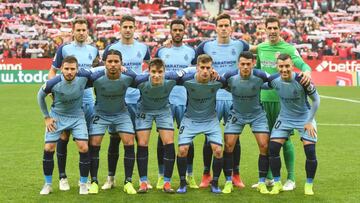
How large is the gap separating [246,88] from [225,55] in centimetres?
86

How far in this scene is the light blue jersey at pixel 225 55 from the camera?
10758 millimetres

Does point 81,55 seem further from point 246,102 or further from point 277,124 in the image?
point 277,124

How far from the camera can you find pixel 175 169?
40.1ft

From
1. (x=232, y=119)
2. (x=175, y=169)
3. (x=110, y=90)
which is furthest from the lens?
(x=175, y=169)

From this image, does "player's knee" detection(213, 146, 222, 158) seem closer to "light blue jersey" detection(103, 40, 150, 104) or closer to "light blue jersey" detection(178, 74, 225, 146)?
"light blue jersey" detection(178, 74, 225, 146)

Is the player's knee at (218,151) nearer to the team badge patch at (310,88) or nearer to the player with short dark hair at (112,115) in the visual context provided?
the player with short dark hair at (112,115)

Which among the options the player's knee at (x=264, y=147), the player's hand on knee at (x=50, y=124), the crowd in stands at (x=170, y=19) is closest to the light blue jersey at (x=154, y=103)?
the player's hand on knee at (x=50, y=124)

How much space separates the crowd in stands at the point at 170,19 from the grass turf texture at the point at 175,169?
1467cm

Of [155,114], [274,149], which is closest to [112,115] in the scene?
[155,114]

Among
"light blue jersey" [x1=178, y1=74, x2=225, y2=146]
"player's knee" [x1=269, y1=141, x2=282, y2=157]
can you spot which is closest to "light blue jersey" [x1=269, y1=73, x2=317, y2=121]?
"player's knee" [x1=269, y1=141, x2=282, y2=157]

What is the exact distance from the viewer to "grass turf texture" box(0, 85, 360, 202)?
977 centimetres

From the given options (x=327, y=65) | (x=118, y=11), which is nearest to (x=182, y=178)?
(x=327, y=65)

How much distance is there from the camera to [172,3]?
41.6m

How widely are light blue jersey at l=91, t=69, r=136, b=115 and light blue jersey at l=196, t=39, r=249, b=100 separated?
4.53 feet
